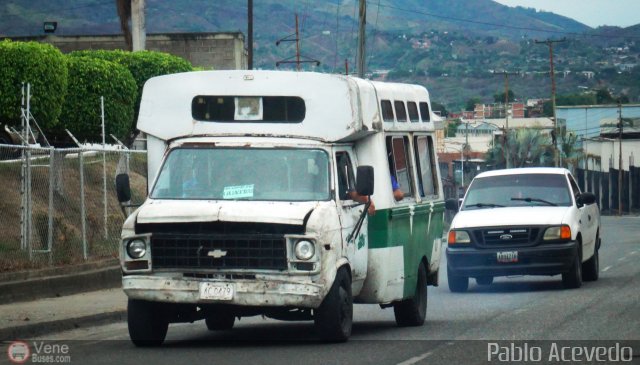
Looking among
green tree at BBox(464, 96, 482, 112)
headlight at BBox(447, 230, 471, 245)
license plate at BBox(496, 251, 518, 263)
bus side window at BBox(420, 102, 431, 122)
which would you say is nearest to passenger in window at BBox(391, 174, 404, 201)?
bus side window at BBox(420, 102, 431, 122)

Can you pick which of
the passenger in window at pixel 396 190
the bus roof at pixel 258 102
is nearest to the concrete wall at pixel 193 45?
the passenger in window at pixel 396 190

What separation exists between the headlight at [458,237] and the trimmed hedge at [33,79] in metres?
15.8

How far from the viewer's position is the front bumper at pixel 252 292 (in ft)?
43.5

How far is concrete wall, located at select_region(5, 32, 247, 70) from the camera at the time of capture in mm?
61875

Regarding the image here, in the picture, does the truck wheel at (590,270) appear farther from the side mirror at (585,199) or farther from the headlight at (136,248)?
the headlight at (136,248)

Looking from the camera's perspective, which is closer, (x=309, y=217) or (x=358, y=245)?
(x=309, y=217)

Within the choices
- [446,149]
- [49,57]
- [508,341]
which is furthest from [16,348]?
[446,149]

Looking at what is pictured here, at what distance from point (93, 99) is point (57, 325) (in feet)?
76.5

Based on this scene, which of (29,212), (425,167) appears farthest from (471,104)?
(425,167)

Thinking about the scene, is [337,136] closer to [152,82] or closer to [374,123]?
[374,123]

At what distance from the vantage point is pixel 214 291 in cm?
1334

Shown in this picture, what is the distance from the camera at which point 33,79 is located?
3503 cm

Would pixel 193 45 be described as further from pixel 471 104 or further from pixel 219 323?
pixel 471 104

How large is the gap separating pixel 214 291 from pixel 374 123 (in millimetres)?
2978
